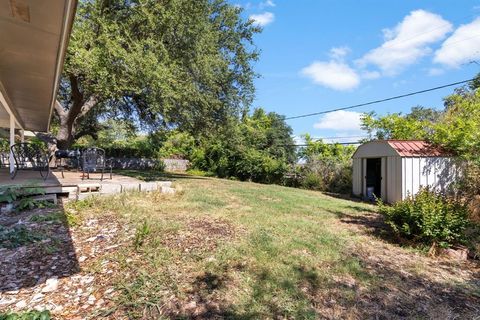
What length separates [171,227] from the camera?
463cm

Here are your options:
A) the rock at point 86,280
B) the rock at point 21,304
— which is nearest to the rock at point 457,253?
the rock at point 86,280

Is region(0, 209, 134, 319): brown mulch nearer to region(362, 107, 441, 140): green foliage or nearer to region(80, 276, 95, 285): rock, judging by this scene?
region(80, 276, 95, 285): rock

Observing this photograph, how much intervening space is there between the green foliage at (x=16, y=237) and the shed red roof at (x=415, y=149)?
898 cm

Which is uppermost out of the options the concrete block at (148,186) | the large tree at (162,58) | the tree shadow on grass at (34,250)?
the large tree at (162,58)

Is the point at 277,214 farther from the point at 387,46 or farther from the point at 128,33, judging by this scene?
the point at 387,46

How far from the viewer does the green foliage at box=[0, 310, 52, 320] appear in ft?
8.11

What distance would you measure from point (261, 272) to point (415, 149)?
787cm

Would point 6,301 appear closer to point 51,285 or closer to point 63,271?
point 51,285

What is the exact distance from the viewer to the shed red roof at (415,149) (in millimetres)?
9102

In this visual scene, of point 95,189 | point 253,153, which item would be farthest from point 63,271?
point 253,153

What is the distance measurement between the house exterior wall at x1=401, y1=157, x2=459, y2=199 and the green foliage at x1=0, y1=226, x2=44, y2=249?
8880 millimetres

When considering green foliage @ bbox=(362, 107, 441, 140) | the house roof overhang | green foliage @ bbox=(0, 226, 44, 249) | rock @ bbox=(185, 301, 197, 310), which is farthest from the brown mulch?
green foliage @ bbox=(362, 107, 441, 140)

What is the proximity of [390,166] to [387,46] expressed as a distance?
322 inches

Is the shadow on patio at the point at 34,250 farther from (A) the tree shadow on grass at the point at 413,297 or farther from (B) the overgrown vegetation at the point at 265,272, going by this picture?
(A) the tree shadow on grass at the point at 413,297
